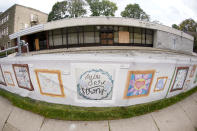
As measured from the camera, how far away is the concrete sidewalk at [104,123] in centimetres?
178

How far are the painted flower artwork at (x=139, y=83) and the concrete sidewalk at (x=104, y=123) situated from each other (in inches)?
20.4

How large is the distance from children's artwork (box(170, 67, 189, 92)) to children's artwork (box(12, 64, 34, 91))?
4.16m

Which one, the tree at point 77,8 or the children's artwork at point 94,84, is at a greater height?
the tree at point 77,8

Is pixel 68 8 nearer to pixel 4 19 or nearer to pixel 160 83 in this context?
pixel 4 19

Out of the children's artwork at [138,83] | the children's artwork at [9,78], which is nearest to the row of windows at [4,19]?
the children's artwork at [9,78]

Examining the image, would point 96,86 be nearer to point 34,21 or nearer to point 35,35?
point 35,35

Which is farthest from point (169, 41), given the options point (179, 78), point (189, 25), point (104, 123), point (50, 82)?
point (189, 25)

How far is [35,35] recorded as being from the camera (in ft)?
51.1

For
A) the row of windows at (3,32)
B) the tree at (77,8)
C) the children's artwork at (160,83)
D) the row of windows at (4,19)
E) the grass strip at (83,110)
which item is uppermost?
the tree at (77,8)

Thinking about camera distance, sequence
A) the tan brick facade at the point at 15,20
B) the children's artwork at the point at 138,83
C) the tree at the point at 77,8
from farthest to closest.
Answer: the tree at the point at 77,8 < the tan brick facade at the point at 15,20 < the children's artwork at the point at 138,83

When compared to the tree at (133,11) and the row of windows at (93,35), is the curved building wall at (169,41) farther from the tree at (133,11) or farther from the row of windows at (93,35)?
the tree at (133,11)

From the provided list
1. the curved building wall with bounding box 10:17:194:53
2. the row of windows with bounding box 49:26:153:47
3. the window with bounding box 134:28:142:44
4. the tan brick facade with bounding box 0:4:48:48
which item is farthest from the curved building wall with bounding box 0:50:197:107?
the tan brick facade with bounding box 0:4:48:48

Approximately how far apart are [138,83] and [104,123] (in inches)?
46.9

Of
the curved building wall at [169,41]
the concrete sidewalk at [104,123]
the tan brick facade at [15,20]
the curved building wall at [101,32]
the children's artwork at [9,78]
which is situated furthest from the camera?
the tan brick facade at [15,20]
